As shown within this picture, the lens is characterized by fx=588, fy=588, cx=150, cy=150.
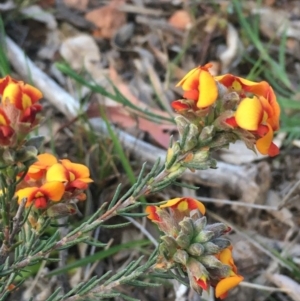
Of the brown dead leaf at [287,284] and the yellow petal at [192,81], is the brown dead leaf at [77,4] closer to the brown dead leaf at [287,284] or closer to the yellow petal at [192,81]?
the brown dead leaf at [287,284]

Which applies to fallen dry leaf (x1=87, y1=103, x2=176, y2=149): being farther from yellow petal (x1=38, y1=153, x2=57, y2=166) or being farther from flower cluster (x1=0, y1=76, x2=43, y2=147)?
flower cluster (x1=0, y1=76, x2=43, y2=147)

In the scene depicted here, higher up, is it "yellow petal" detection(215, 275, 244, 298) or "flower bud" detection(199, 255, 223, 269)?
"flower bud" detection(199, 255, 223, 269)

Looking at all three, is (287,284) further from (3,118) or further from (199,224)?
(3,118)

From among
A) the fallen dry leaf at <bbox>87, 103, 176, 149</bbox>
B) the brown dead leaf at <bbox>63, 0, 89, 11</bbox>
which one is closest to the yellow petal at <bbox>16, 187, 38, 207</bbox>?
the fallen dry leaf at <bbox>87, 103, 176, 149</bbox>

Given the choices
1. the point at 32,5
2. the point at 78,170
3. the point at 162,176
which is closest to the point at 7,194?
the point at 78,170

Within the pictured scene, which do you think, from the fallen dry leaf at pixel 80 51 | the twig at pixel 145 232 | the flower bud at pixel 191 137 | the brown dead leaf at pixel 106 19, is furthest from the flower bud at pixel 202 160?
the brown dead leaf at pixel 106 19

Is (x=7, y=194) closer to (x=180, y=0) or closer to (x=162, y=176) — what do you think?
(x=162, y=176)
